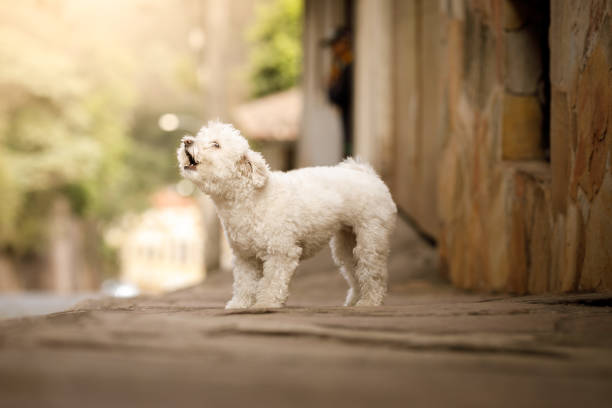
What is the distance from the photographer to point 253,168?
4047 millimetres

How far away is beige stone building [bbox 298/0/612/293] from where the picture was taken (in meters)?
4.12

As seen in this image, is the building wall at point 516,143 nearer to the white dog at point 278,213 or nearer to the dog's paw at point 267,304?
the white dog at point 278,213

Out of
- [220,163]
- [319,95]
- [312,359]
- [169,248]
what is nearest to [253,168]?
[220,163]

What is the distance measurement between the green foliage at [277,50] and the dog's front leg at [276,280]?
19.9m

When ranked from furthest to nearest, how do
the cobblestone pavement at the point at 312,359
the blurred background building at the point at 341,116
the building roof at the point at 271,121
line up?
the building roof at the point at 271,121 → the blurred background building at the point at 341,116 → the cobblestone pavement at the point at 312,359

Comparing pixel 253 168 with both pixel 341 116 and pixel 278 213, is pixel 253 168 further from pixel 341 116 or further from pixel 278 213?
pixel 341 116

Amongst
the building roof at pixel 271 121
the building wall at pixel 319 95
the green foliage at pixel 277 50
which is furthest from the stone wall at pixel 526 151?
the green foliage at pixel 277 50

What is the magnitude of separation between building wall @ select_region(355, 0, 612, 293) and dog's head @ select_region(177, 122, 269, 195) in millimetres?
1808

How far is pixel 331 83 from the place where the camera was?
44.0ft

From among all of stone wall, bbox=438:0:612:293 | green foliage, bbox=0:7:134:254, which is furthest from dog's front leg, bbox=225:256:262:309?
green foliage, bbox=0:7:134:254

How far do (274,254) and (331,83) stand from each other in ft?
31.8

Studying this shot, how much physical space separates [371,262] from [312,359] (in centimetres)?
204

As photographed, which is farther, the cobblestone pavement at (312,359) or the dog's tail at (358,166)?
the dog's tail at (358,166)

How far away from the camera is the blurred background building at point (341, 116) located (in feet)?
14.9
